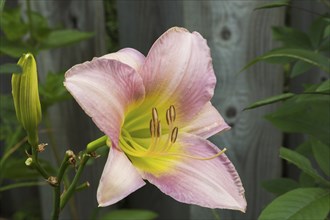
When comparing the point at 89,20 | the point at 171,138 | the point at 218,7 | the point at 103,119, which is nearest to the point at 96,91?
the point at 103,119

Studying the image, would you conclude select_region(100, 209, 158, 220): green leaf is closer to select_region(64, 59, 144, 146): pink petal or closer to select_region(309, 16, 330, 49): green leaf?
select_region(309, 16, 330, 49): green leaf

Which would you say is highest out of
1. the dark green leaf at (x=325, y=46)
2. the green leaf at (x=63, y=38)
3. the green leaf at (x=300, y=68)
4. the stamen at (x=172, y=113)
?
the stamen at (x=172, y=113)

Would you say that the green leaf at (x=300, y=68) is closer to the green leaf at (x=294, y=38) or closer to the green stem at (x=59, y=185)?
the green leaf at (x=294, y=38)

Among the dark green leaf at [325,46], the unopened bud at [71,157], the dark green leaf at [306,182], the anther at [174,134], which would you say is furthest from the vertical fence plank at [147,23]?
the unopened bud at [71,157]

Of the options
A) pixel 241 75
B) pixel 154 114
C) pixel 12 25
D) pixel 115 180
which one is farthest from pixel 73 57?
pixel 115 180

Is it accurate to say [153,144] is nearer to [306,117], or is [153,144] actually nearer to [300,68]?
[306,117]

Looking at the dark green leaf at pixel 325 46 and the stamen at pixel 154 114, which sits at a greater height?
the stamen at pixel 154 114
